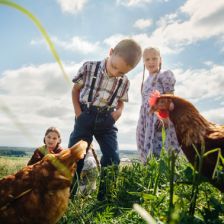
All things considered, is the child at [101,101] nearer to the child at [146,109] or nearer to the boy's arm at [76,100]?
the boy's arm at [76,100]

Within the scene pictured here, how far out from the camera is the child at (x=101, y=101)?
13.0 ft

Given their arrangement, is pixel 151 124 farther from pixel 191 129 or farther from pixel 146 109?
pixel 191 129

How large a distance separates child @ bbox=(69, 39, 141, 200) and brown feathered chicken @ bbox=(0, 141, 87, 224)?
48.5 inches

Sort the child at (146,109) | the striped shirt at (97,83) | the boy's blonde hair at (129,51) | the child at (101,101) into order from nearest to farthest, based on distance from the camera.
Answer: the boy's blonde hair at (129,51)
the child at (101,101)
the striped shirt at (97,83)
the child at (146,109)

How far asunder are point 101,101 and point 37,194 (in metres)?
1.85

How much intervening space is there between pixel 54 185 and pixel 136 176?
37.2 inches

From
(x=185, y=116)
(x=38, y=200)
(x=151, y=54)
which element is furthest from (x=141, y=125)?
(x=38, y=200)

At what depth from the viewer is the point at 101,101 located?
13.5 ft

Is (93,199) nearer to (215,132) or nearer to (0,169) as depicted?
(215,132)

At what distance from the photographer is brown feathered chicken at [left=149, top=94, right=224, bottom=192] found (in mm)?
2385

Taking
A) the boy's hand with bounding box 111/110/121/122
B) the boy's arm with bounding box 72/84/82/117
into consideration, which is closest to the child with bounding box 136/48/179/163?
the boy's hand with bounding box 111/110/121/122

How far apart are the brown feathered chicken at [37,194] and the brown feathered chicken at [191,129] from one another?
102 cm

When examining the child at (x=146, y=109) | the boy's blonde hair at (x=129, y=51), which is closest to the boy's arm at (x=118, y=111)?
the boy's blonde hair at (x=129, y=51)

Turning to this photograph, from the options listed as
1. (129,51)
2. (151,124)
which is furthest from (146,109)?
(129,51)
